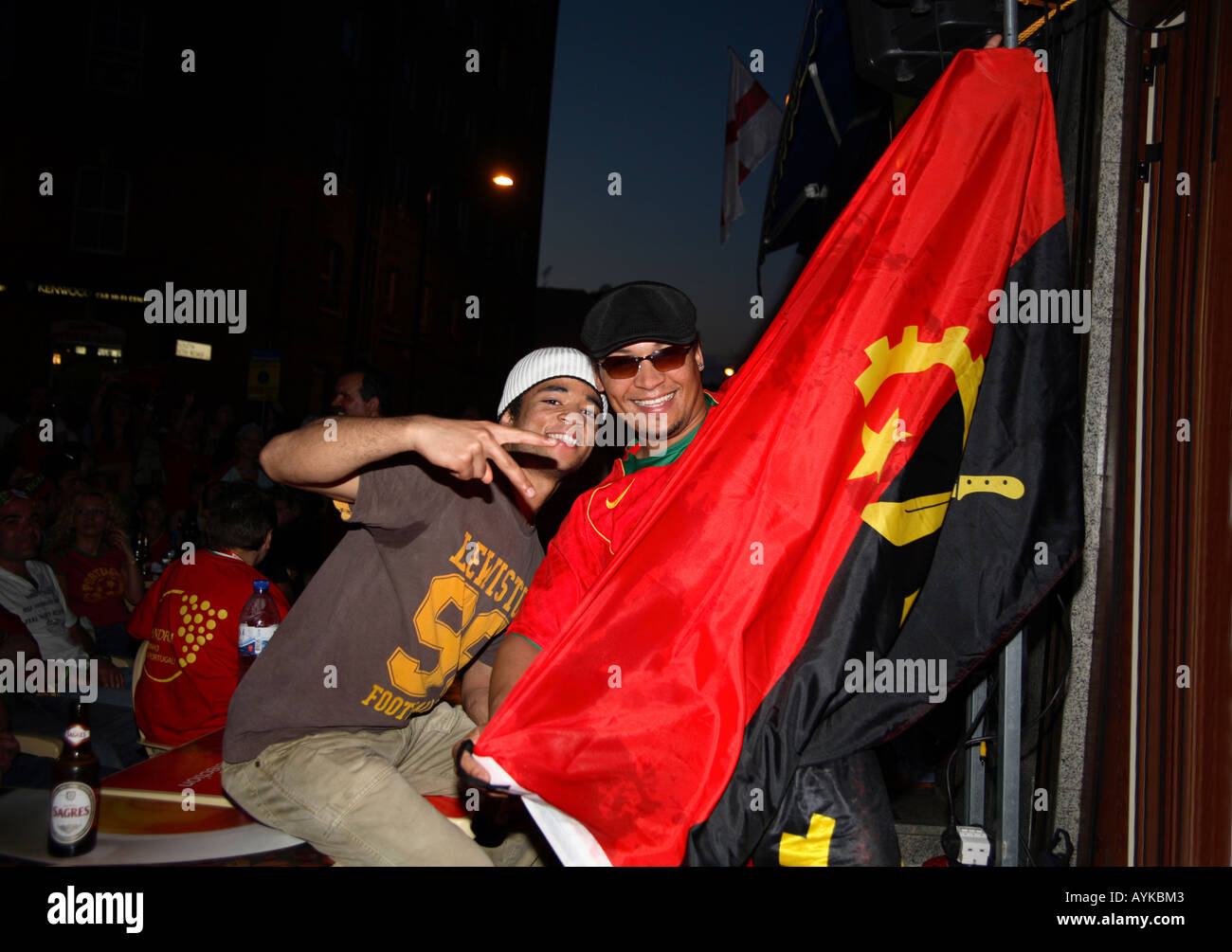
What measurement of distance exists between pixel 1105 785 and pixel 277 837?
2.87m

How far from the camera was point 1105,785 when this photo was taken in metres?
2.85

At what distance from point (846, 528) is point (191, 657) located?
3240mm

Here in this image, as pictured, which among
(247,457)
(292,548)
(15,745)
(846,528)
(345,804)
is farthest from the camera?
(247,457)

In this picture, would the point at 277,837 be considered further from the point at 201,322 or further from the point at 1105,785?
the point at 201,322

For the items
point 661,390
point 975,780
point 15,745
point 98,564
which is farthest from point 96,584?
point 975,780

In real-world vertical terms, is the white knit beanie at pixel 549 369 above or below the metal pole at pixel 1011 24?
Result: below

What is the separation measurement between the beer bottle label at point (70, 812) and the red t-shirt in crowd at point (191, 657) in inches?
51.7

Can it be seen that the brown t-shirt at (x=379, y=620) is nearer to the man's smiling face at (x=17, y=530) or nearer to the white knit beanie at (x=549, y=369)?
the white knit beanie at (x=549, y=369)

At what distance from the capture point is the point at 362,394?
543 cm

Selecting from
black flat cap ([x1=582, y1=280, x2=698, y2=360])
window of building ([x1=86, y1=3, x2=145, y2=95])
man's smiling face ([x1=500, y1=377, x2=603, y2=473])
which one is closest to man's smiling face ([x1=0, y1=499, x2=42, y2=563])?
man's smiling face ([x1=500, y1=377, x2=603, y2=473])

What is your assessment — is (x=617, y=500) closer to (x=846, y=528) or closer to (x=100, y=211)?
(x=846, y=528)

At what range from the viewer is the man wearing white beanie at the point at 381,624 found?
2.62 metres

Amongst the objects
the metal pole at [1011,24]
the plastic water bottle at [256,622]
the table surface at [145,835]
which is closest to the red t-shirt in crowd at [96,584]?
the plastic water bottle at [256,622]

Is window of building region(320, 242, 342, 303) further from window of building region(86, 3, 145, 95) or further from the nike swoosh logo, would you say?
the nike swoosh logo
